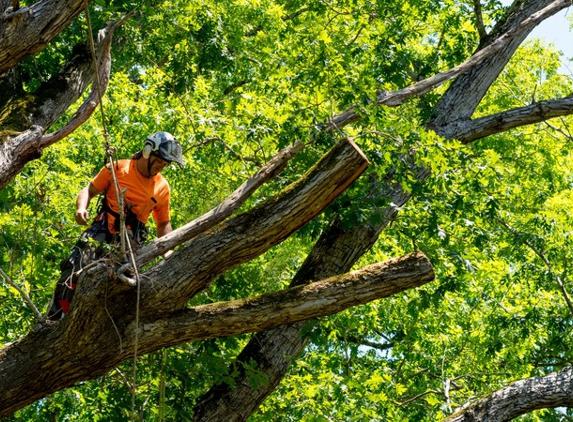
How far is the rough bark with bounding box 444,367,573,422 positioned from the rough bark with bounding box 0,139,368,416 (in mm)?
3274

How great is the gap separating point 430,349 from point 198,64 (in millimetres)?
5274

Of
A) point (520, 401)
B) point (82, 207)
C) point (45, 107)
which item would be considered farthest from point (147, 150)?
point (520, 401)

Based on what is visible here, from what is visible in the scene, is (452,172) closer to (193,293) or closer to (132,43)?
(193,293)

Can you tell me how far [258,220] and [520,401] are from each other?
376 cm

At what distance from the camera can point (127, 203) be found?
6.51 m

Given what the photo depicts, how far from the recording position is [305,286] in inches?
228

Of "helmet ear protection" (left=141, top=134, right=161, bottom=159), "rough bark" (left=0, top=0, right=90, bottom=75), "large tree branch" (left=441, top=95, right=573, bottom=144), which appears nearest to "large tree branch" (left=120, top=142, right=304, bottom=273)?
"helmet ear protection" (left=141, top=134, right=161, bottom=159)

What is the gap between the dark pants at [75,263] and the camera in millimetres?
6160

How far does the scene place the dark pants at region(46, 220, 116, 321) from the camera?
616 centimetres

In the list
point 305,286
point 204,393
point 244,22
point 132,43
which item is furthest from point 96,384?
point 244,22

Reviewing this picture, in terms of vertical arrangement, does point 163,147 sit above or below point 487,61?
above

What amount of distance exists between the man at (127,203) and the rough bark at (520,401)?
326 centimetres

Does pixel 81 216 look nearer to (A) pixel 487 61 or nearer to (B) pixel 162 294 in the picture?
(B) pixel 162 294

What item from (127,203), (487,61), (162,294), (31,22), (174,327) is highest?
(31,22)
